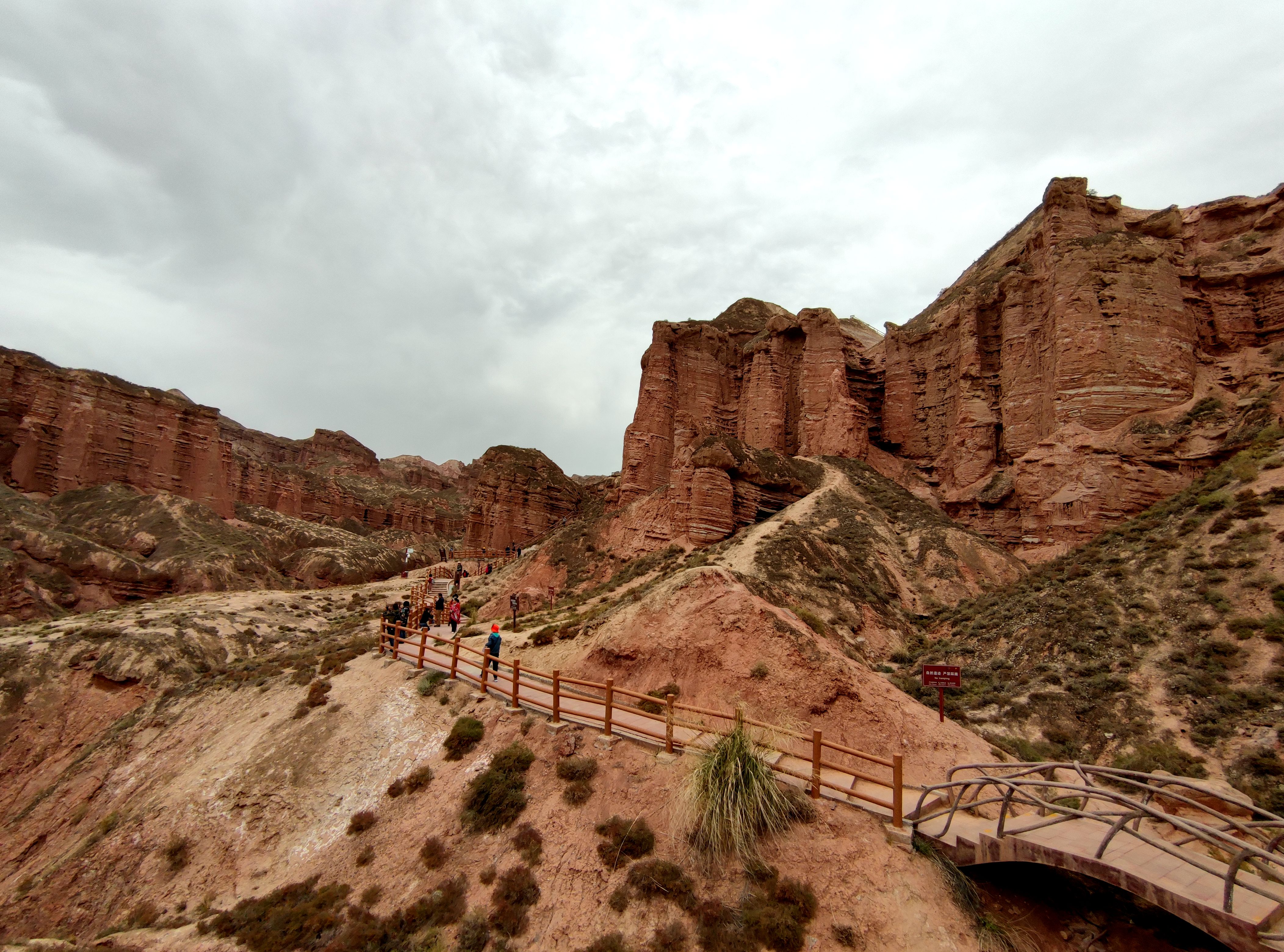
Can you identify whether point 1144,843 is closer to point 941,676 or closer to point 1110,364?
point 941,676

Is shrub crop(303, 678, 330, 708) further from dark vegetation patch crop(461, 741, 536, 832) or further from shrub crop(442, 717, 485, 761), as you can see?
dark vegetation patch crop(461, 741, 536, 832)

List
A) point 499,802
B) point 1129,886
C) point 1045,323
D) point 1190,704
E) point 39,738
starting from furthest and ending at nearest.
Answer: point 1045,323, point 39,738, point 1190,704, point 499,802, point 1129,886

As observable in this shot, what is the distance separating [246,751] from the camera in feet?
52.9

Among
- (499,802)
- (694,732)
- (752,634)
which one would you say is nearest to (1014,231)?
(752,634)

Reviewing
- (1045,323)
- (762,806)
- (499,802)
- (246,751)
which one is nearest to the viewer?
(762,806)

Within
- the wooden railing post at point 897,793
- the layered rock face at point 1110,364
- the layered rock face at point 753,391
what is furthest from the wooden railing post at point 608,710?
the layered rock face at point 753,391

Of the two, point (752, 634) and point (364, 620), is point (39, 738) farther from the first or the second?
point (752, 634)

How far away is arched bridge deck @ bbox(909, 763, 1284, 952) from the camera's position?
20.5ft

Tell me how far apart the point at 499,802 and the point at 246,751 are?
905 centimetres

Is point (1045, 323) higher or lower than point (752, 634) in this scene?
higher

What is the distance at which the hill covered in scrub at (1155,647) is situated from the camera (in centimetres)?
1370

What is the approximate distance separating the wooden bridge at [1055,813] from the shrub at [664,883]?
1.95 meters

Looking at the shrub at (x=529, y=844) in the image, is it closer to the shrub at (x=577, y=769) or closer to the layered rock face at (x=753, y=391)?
the shrub at (x=577, y=769)

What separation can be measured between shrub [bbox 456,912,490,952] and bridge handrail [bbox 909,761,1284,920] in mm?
7050
